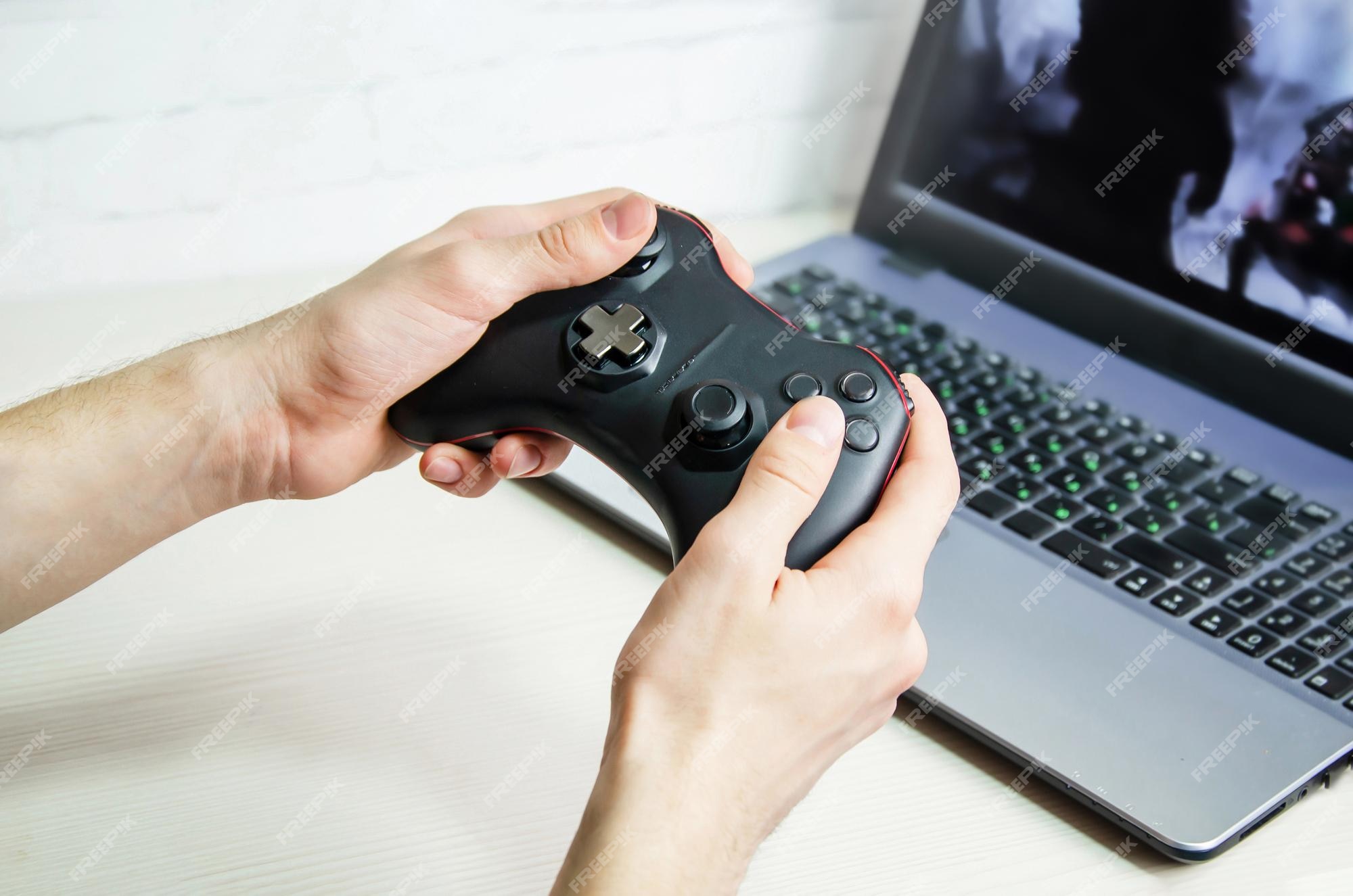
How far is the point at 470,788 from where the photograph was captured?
52 cm

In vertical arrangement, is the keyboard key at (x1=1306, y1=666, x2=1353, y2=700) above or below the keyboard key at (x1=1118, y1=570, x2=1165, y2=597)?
below

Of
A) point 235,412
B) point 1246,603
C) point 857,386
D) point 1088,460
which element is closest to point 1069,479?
point 1088,460

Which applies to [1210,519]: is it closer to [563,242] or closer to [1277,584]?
[1277,584]

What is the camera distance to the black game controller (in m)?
0.51

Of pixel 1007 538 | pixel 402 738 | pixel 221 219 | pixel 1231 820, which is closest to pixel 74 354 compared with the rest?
pixel 221 219

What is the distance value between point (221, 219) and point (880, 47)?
24.2 inches

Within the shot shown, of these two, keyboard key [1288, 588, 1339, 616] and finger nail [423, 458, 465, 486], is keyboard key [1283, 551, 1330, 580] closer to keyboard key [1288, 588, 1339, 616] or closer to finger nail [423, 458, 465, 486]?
keyboard key [1288, 588, 1339, 616]

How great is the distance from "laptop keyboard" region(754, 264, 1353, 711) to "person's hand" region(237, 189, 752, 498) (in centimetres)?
18

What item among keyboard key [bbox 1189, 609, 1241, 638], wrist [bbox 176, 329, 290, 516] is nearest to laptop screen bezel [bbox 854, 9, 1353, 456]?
keyboard key [bbox 1189, 609, 1241, 638]

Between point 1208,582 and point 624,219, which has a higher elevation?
point 624,219

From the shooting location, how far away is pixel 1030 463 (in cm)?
70

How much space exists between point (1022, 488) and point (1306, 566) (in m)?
0.16

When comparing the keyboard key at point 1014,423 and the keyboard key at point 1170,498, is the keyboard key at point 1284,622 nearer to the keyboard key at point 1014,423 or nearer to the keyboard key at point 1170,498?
the keyboard key at point 1170,498

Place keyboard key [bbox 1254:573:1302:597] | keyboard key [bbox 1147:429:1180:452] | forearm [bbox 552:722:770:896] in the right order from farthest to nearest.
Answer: keyboard key [bbox 1147:429:1180:452] < keyboard key [bbox 1254:573:1302:597] < forearm [bbox 552:722:770:896]
